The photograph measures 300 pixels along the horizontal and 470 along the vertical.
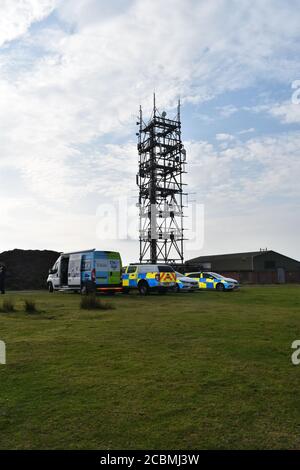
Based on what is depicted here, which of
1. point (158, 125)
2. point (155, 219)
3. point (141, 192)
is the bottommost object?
point (155, 219)

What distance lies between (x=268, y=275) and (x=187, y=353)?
48796mm

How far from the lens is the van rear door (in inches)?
799

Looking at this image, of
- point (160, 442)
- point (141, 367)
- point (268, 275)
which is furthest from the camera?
point (268, 275)

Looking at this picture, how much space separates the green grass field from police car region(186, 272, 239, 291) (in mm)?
17208

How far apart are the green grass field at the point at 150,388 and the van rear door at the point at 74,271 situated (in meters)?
11.1

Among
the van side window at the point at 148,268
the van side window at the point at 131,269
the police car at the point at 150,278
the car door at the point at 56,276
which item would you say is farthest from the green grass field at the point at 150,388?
the car door at the point at 56,276

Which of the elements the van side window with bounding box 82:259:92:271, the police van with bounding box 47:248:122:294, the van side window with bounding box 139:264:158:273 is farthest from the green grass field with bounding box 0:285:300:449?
the van side window with bounding box 139:264:158:273

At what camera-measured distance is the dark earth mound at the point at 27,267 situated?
101 ft

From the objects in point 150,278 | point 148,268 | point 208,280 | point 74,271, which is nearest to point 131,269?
point 148,268

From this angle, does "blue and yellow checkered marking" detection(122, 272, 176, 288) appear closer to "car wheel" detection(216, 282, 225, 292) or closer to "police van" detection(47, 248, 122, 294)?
"police van" detection(47, 248, 122, 294)
